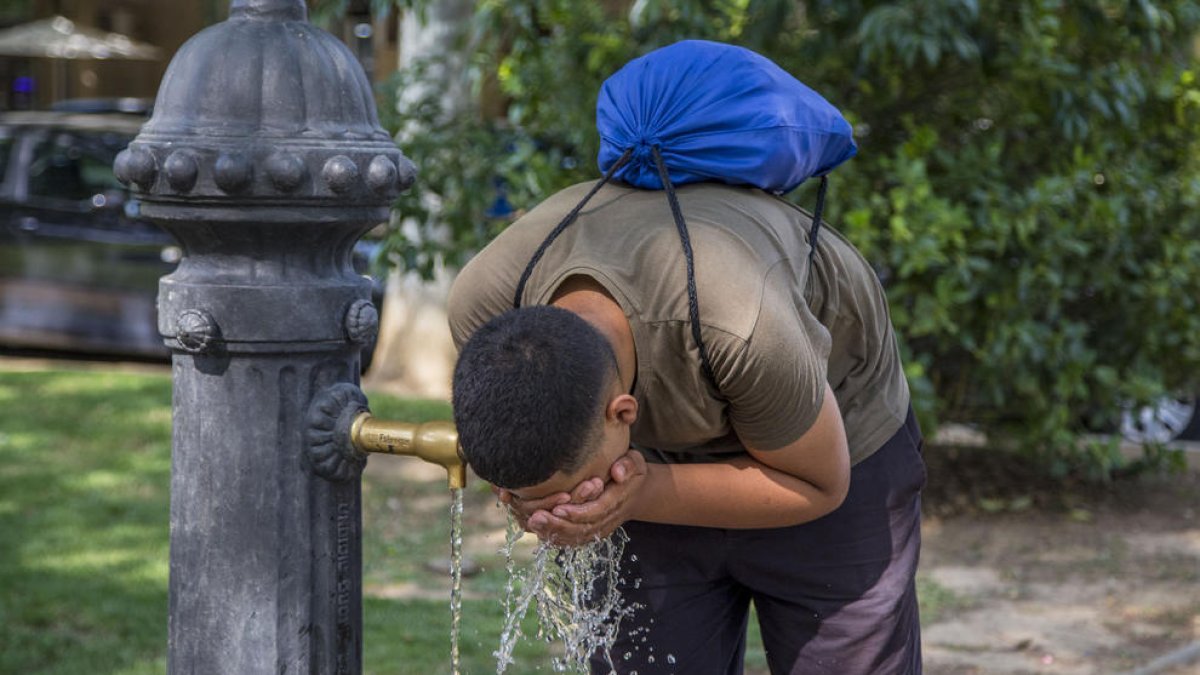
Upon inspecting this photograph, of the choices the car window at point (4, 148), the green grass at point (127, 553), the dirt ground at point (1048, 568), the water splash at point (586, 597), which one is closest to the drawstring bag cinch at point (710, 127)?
the water splash at point (586, 597)

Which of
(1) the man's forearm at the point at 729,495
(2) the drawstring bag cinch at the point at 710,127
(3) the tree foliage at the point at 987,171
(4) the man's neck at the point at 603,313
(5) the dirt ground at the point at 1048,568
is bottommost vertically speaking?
(5) the dirt ground at the point at 1048,568

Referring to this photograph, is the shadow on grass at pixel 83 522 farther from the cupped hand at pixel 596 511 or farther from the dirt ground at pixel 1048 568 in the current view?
the cupped hand at pixel 596 511

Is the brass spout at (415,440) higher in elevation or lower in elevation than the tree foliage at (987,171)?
higher

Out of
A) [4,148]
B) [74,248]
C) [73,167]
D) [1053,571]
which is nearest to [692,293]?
[1053,571]

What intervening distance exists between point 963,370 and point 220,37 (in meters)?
3.86

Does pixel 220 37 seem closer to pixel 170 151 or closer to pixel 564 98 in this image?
pixel 170 151

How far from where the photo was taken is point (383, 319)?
8.45 m

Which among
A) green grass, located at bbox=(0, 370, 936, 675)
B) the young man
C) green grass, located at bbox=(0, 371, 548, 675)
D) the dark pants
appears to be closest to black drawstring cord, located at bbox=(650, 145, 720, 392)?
the young man

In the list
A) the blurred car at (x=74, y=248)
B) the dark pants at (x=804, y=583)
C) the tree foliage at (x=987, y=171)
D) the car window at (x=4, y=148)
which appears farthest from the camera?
the car window at (x=4, y=148)

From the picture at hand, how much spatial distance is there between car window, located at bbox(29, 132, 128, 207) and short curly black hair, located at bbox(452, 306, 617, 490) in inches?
299

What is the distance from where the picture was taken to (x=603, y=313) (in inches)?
77.0

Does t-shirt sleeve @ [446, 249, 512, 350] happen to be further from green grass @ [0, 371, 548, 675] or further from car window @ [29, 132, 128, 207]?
car window @ [29, 132, 128, 207]

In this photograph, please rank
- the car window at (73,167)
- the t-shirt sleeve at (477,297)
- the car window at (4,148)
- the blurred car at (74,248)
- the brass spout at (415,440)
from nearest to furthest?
the brass spout at (415,440)
the t-shirt sleeve at (477,297)
the blurred car at (74,248)
the car window at (73,167)
the car window at (4,148)

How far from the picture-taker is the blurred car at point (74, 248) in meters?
8.80
